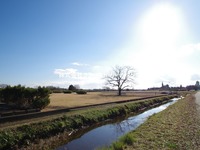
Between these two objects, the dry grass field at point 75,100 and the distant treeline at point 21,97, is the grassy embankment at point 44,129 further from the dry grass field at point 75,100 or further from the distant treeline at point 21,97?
the dry grass field at point 75,100

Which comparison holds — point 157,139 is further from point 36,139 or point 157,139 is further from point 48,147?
point 36,139

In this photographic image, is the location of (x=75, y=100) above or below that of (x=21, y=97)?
below

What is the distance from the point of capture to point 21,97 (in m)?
21.6

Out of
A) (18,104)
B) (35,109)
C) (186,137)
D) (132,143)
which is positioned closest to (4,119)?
(35,109)

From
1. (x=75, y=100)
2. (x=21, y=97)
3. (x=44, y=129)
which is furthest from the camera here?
(x=75, y=100)

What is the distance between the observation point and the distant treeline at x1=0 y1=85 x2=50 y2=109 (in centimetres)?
2139

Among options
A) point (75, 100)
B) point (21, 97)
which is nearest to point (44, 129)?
point (21, 97)

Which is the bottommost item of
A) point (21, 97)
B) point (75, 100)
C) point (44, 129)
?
point (44, 129)

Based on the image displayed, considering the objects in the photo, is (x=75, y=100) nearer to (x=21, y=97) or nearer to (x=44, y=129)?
(x=21, y=97)

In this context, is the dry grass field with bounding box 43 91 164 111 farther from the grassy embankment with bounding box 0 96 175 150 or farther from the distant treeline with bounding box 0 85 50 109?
the grassy embankment with bounding box 0 96 175 150

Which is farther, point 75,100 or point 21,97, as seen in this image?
point 75,100

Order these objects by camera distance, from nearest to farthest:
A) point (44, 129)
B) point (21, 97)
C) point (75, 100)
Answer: point (44, 129)
point (21, 97)
point (75, 100)

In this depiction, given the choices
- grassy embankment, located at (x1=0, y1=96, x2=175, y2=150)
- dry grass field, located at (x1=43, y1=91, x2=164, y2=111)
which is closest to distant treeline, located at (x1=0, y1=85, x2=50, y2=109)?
dry grass field, located at (x1=43, y1=91, x2=164, y2=111)

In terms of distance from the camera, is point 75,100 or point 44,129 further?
point 75,100
